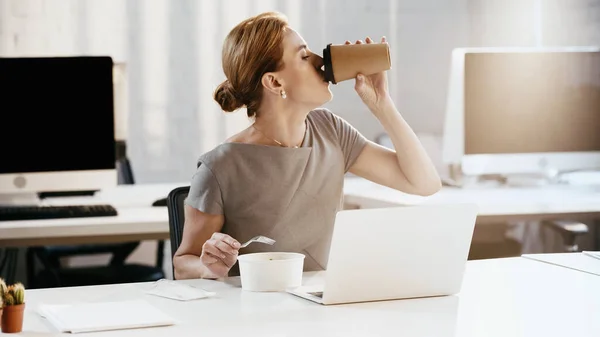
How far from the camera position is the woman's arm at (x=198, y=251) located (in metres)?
1.53

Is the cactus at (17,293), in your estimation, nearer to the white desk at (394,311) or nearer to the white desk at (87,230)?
the white desk at (394,311)

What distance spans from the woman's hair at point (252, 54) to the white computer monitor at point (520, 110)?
1.48m

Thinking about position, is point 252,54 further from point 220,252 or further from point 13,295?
point 13,295

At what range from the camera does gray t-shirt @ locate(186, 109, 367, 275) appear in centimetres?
180

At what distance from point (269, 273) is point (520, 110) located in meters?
1.98

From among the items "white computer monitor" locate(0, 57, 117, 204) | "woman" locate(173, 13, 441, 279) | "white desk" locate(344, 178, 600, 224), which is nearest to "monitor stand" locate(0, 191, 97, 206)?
"white computer monitor" locate(0, 57, 117, 204)

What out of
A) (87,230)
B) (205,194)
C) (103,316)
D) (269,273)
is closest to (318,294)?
(269,273)

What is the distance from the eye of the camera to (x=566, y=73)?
10.6 feet

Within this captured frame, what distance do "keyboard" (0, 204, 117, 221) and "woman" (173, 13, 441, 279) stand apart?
3.61 ft

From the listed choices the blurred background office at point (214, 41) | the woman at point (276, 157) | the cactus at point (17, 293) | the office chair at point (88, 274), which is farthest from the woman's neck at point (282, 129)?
Answer: the blurred background office at point (214, 41)

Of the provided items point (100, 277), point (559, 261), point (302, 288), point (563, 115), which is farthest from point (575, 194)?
point (302, 288)

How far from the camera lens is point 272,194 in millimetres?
1827

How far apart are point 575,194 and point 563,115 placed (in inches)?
12.2

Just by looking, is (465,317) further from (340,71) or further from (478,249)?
(478,249)
